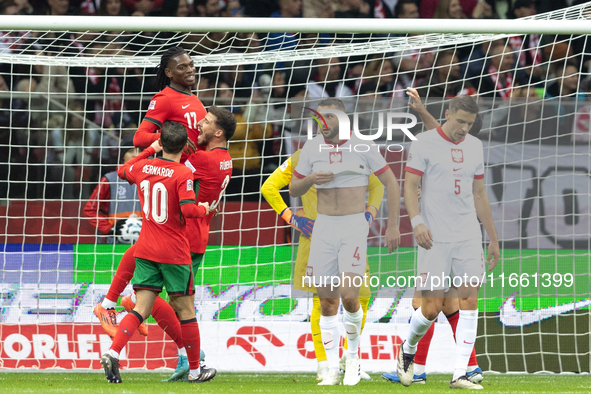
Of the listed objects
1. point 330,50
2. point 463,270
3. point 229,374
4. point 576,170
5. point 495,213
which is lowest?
point 229,374

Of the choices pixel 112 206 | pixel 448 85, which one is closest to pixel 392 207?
pixel 448 85

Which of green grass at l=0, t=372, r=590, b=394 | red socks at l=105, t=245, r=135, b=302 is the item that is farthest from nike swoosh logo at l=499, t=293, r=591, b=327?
red socks at l=105, t=245, r=135, b=302

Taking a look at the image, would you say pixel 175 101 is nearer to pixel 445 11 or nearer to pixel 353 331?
pixel 353 331

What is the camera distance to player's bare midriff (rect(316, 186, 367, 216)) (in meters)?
5.41

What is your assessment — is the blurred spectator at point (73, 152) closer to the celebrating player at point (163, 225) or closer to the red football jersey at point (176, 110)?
the red football jersey at point (176, 110)

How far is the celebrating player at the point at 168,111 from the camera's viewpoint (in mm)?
5469

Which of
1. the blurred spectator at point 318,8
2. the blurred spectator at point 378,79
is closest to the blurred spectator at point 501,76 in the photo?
the blurred spectator at point 378,79

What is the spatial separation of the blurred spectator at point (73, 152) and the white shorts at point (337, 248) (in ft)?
9.53

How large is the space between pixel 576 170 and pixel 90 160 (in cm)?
452

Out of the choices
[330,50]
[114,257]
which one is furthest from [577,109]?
[114,257]

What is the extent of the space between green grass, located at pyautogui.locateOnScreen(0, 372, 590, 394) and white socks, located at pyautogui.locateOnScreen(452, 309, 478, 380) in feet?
0.56

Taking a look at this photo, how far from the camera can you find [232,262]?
678cm

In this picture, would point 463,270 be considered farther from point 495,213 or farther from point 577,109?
point 577,109

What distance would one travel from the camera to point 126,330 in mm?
4977
